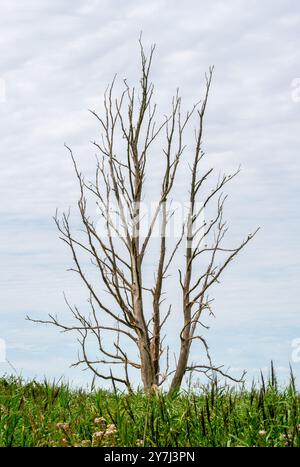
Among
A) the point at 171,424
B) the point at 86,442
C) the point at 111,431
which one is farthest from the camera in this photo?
the point at 171,424

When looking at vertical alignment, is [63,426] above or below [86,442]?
above

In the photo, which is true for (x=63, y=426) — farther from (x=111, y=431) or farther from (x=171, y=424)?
(x=171, y=424)

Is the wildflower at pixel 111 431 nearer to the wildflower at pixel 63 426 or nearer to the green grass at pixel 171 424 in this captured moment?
the green grass at pixel 171 424

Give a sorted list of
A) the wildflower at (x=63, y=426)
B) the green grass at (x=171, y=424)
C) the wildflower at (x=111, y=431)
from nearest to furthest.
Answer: the green grass at (x=171, y=424), the wildflower at (x=111, y=431), the wildflower at (x=63, y=426)

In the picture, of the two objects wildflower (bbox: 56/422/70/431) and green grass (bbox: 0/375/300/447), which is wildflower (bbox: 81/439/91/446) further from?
wildflower (bbox: 56/422/70/431)

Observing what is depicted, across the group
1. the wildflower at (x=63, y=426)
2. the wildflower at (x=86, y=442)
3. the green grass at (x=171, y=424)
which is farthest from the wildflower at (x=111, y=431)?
the wildflower at (x=63, y=426)

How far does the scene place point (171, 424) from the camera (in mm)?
5652

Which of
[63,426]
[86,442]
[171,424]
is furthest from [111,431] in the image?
[171,424]

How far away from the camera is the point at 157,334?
35.7 ft

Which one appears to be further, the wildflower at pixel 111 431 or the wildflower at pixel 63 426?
the wildflower at pixel 63 426

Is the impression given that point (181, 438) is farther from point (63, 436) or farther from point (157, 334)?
point (157, 334)

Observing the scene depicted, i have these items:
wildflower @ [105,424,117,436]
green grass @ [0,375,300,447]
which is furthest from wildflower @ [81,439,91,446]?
wildflower @ [105,424,117,436]

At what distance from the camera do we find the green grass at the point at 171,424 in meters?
5.06

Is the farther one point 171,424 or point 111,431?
point 171,424
